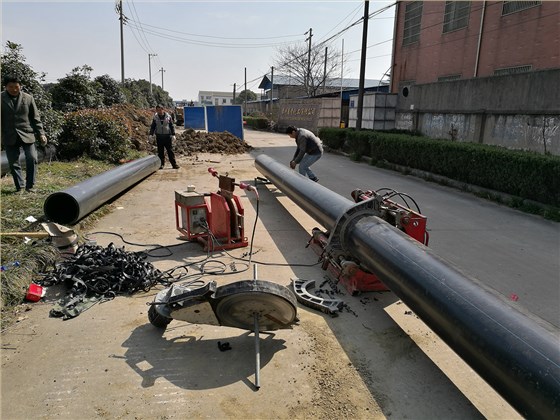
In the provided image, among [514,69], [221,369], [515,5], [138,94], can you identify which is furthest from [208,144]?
[138,94]

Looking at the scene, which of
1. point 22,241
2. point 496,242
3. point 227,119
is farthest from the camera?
point 227,119

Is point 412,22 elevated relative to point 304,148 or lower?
elevated

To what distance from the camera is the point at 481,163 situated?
8.65m

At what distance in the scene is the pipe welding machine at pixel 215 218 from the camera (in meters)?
4.91

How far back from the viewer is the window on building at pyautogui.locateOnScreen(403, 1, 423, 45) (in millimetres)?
19438

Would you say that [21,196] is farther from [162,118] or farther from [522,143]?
[522,143]

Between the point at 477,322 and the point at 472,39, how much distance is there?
17373mm

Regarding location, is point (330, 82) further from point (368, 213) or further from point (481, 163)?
point (368, 213)

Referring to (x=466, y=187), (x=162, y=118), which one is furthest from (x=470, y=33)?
(x=162, y=118)

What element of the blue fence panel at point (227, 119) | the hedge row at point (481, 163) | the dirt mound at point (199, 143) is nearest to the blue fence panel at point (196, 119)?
the blue fence panel at point (227, 119)

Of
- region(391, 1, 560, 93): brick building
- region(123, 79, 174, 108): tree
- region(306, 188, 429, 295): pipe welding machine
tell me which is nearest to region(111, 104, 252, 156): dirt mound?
region(391, 1, 560, 93): brick building

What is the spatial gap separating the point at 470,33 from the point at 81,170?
15875 millimetres

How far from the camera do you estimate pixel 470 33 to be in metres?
16.2

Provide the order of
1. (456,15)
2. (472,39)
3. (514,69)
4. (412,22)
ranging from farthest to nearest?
(412,22) → (456,15) → (472,39) → (514,69)
